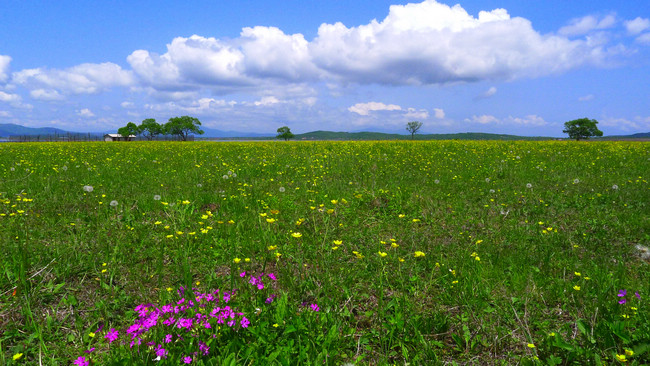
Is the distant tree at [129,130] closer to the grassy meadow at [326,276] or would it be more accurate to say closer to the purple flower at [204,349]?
the grassy meadow at [326,276]

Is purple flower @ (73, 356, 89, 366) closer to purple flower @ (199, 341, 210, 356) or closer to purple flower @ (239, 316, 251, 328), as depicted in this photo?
purple flower @ (199, 341, 210, 356)

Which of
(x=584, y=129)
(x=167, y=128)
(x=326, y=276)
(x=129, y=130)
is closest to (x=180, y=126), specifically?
(x=167, y=128)

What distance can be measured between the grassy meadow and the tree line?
121 meters

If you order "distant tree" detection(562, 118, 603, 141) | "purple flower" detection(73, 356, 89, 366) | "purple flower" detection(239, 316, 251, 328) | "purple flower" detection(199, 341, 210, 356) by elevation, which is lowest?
"purple flower" detection(73, 356, 89, 366)

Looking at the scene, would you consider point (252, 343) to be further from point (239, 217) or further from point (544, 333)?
point (239, 217)

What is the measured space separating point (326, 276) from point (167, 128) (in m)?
130

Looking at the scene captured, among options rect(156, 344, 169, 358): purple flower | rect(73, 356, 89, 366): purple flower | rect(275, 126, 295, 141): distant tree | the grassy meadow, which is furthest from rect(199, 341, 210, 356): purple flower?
rect(275, 126, 295, 141): distant tree

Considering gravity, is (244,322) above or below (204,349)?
above

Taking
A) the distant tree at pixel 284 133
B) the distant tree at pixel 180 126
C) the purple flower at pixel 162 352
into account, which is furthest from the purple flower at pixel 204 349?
the distant tree at pixel 284 133

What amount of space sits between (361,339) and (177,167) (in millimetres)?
9131

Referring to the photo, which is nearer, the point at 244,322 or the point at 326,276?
the point at 244,322

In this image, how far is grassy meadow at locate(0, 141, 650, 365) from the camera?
232cm

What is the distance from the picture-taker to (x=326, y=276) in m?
3.10

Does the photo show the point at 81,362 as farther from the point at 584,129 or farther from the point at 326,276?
the point at 584,129
